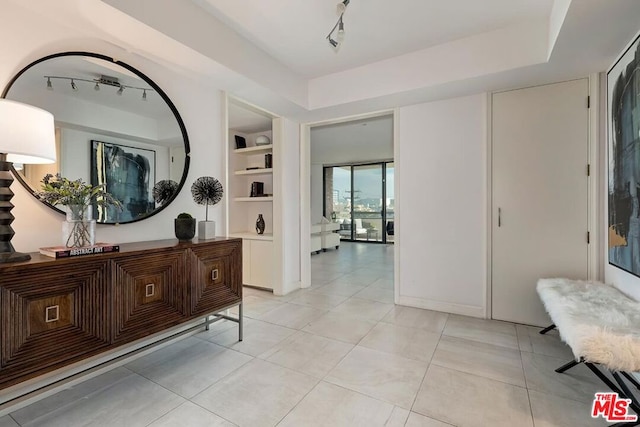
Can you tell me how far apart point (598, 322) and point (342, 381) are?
1.54 metres

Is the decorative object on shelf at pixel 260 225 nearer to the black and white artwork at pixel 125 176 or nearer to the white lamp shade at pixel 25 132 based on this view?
the black and white artwork at pixel 125 176

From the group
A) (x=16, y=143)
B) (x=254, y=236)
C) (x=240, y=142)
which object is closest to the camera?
(x=16, y=143)

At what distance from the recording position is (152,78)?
222 centimetres

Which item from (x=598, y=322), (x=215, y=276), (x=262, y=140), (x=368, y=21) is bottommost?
(x=598, y=322)

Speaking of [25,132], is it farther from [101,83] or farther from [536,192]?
[536,192]

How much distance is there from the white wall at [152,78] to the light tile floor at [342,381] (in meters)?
0.99

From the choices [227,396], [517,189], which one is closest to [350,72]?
[517,189]

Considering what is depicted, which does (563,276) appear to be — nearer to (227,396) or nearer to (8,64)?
(227,396)

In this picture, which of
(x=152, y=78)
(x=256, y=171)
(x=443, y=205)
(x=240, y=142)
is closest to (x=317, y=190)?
(x=240, y=142)

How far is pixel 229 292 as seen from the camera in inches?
93.0

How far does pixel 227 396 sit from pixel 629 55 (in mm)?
3456

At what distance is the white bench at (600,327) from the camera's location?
1.36 meters

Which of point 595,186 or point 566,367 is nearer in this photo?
point 566,367

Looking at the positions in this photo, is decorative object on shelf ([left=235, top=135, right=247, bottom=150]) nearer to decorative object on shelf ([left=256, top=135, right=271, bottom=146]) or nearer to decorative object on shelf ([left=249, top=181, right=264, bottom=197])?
decorative object on shelf ([left=256, top=135, right=271, bottom=146])
